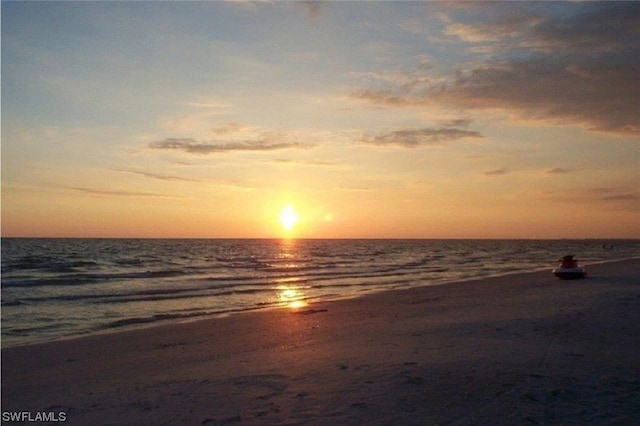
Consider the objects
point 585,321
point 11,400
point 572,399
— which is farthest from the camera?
point 585,321

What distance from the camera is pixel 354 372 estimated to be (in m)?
9.38

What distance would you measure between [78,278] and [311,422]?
122ft

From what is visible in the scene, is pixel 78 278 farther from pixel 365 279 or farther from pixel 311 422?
pixel 311 422

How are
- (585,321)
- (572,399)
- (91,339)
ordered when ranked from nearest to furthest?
(572,399)
(585,321)
(91,339)

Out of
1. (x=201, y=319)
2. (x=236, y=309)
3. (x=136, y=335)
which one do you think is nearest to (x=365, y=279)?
(x=236, y=309)

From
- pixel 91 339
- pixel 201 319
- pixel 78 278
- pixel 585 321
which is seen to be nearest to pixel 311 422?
pixel 585 321

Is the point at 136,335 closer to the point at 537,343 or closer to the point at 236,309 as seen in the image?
the point at 236,309

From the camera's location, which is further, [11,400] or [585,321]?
[585,321]

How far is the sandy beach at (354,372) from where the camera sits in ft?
24.5

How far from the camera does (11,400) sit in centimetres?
964

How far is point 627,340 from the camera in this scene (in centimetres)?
1184

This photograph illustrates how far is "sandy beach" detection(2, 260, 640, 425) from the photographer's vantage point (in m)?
7.47

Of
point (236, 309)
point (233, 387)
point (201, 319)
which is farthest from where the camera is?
point (236, 309)

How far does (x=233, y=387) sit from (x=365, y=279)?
31.6m
